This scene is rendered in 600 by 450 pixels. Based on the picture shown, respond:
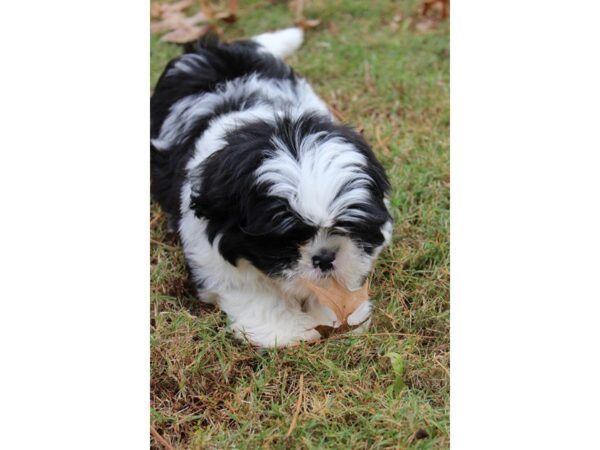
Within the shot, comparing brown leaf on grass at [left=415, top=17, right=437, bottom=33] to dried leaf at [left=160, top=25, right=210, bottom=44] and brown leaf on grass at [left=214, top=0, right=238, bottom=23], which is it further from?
dried leaf at [left=160, top=25, right=210, bottom=44]

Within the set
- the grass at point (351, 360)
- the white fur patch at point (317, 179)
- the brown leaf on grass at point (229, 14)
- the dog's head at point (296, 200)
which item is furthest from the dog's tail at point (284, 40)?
the white fur patch at point (317, 179)

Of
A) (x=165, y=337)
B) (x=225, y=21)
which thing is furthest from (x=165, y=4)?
(x=165, y=337)

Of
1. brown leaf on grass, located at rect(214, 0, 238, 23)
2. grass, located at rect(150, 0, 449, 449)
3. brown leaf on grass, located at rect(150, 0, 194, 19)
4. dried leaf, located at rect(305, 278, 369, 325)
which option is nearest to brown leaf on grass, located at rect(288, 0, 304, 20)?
brown leaf on grass, located at rect(214, 0, 238, 23)

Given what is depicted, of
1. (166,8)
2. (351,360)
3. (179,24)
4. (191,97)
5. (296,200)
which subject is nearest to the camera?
(296,200)

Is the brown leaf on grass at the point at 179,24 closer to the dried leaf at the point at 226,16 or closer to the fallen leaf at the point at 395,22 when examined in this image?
the dried leaf at the point at 226,16

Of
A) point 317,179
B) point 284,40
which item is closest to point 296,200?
point 317,179

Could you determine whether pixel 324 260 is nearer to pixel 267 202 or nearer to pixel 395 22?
pixel 267 202

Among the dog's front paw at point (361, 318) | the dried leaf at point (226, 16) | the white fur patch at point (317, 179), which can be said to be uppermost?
the white fur patch at point (317, 179)
